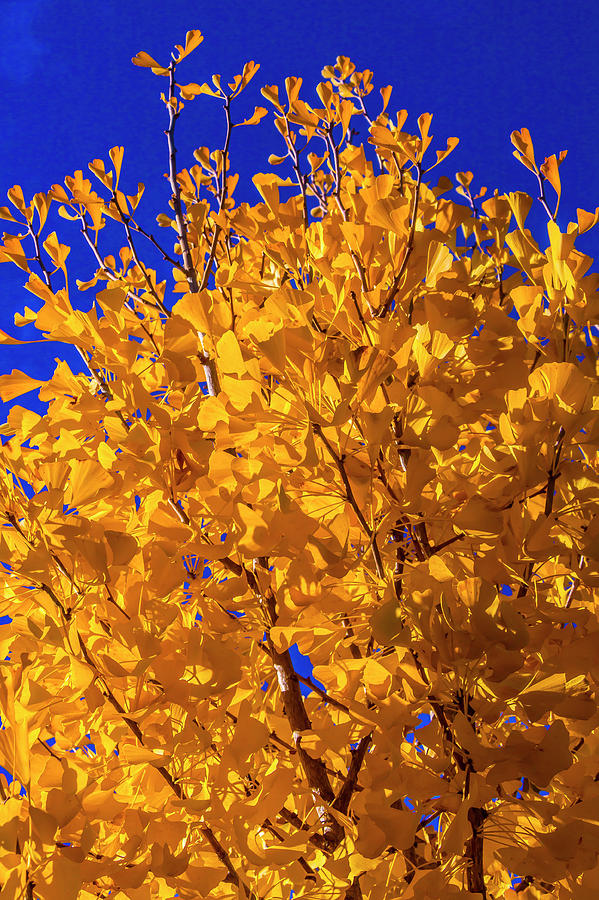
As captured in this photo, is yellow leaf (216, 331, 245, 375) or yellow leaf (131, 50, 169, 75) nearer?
yellow leaf (216, 331, 245, 375)

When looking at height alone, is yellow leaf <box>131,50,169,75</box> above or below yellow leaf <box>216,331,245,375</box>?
above

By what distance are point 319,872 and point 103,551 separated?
0.58 metres

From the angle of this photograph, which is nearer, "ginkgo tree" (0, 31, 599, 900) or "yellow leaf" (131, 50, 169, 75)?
"ginkgo tree" (0, 31, 599, 900)

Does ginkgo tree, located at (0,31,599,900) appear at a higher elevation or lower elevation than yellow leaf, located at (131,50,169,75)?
lower

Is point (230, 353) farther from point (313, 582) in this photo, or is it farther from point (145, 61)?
point (145, 61)

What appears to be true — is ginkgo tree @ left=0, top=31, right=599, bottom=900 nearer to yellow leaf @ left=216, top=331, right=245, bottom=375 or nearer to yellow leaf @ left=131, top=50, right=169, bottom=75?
yellow leaf @ left=216, top=331, right=245, bottom=375

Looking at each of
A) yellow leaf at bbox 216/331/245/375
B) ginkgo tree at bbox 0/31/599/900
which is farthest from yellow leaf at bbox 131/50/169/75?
yellow leaf at bbox 216/331/245/375

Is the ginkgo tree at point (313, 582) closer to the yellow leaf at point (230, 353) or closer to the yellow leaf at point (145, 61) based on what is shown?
the yellow leaf at point (230, 353)

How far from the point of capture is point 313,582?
0.88 meters

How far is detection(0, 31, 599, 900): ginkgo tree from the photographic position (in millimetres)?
835

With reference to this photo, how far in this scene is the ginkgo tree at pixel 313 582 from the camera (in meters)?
0.84

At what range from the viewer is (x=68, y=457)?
40.0 inches

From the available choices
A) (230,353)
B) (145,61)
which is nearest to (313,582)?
(230,353)

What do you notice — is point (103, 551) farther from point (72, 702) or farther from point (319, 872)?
point (319, 872)
